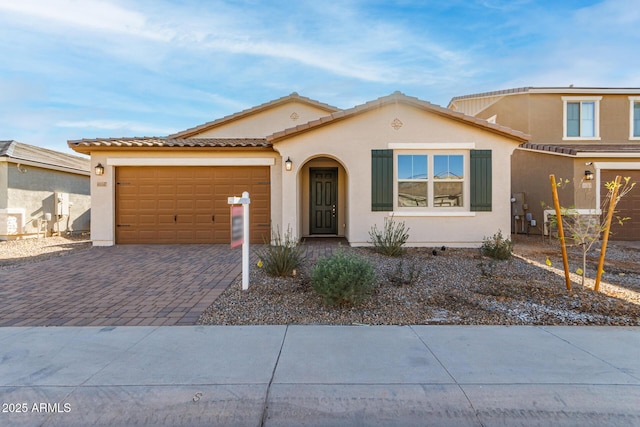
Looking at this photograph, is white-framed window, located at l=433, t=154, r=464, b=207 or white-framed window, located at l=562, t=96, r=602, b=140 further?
white-framed window, located at l=562, t=96, r=602, b=140

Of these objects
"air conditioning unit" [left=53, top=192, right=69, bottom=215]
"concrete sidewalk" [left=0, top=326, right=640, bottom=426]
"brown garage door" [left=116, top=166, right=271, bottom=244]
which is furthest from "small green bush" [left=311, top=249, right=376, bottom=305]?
"air conditioning unit" [left=53, top=192, right=69, bottom=215]

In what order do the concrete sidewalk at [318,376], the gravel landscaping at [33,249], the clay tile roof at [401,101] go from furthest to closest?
1. the clay tile roof at [401,101]
2. the gravel landscaping at [33,249]
3. the concrete sidewalk at [318,376]

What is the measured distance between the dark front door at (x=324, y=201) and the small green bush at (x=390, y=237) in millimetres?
3154

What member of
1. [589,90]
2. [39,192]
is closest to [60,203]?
[39,192]

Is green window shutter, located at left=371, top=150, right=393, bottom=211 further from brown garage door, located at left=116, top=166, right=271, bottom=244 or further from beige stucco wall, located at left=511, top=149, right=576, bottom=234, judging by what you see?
beige stucco wall, located at left=511, top=149, right=576, bottom=234

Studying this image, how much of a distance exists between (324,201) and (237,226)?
7.33 m

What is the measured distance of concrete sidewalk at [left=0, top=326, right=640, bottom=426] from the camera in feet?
8.91

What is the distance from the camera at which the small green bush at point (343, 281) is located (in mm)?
4953

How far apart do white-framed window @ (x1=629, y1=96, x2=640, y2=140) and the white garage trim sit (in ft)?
53.1

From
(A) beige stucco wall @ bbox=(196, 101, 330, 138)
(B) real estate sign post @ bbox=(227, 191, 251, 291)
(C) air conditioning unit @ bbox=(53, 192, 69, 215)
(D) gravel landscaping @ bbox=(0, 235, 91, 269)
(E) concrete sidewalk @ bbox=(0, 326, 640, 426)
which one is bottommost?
(E) concrete sidewalk @ bbox=(0, 326, 640, 426)

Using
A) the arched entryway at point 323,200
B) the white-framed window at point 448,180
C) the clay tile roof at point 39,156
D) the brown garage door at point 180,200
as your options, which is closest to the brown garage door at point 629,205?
the white-framed window at point 448,180

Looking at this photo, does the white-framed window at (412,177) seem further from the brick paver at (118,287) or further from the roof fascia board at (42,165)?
the roof fascia board at (42,165)

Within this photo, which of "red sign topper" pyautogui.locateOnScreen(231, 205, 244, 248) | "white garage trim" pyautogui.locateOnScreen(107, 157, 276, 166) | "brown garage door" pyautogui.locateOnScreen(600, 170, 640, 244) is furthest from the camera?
"brown garage door" pyautogui.locateOnScreen(600, 170, 640, 244)

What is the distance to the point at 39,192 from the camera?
13812 millimetres
